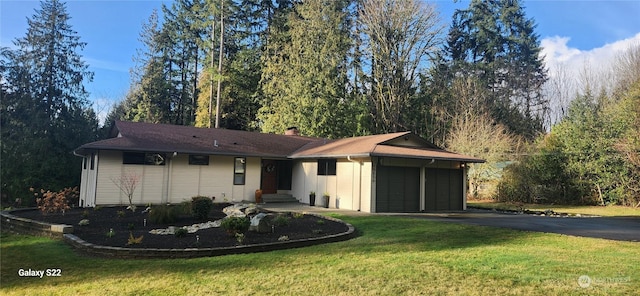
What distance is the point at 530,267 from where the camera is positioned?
5.65m

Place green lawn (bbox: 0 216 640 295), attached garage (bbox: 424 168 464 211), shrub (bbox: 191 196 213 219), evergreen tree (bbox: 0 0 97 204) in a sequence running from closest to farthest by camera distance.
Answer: green lawn (bbox: 0 216 640 295), shrub (bbox: 191 196 213 219), attached garage (bbox: 424 168 464 211), evergreen tree (bbox: 0 0 97 204)

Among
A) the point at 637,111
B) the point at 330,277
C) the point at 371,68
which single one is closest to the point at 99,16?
the point at 330,277

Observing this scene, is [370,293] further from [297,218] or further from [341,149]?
[341,149]

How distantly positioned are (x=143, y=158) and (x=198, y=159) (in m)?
2.22

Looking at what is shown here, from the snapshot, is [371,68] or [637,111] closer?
[637,111]

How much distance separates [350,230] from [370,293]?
4744mm

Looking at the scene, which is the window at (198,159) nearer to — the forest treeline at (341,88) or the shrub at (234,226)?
the shrub at (234,226)

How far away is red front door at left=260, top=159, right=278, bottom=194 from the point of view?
18844 millimetres

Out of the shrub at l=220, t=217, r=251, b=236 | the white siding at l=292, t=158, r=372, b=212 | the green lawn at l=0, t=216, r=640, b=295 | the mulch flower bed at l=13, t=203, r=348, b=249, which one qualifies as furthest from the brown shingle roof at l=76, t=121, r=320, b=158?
the shrub at l=220, t=217, r=251, b=236

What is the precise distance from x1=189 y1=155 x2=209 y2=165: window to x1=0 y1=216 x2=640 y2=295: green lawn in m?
8.72

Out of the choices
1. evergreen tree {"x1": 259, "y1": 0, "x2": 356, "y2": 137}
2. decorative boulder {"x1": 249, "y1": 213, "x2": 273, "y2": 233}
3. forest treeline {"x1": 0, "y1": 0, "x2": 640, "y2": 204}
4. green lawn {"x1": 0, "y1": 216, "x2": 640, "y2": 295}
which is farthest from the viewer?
evergreen tree {"x1": 259, "y1": 0, "x2": 356, "y2": 137}

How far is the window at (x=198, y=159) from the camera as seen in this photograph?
16.8 meters

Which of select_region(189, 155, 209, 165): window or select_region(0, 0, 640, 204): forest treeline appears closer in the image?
select_region(189, 155, 209, 165): window
